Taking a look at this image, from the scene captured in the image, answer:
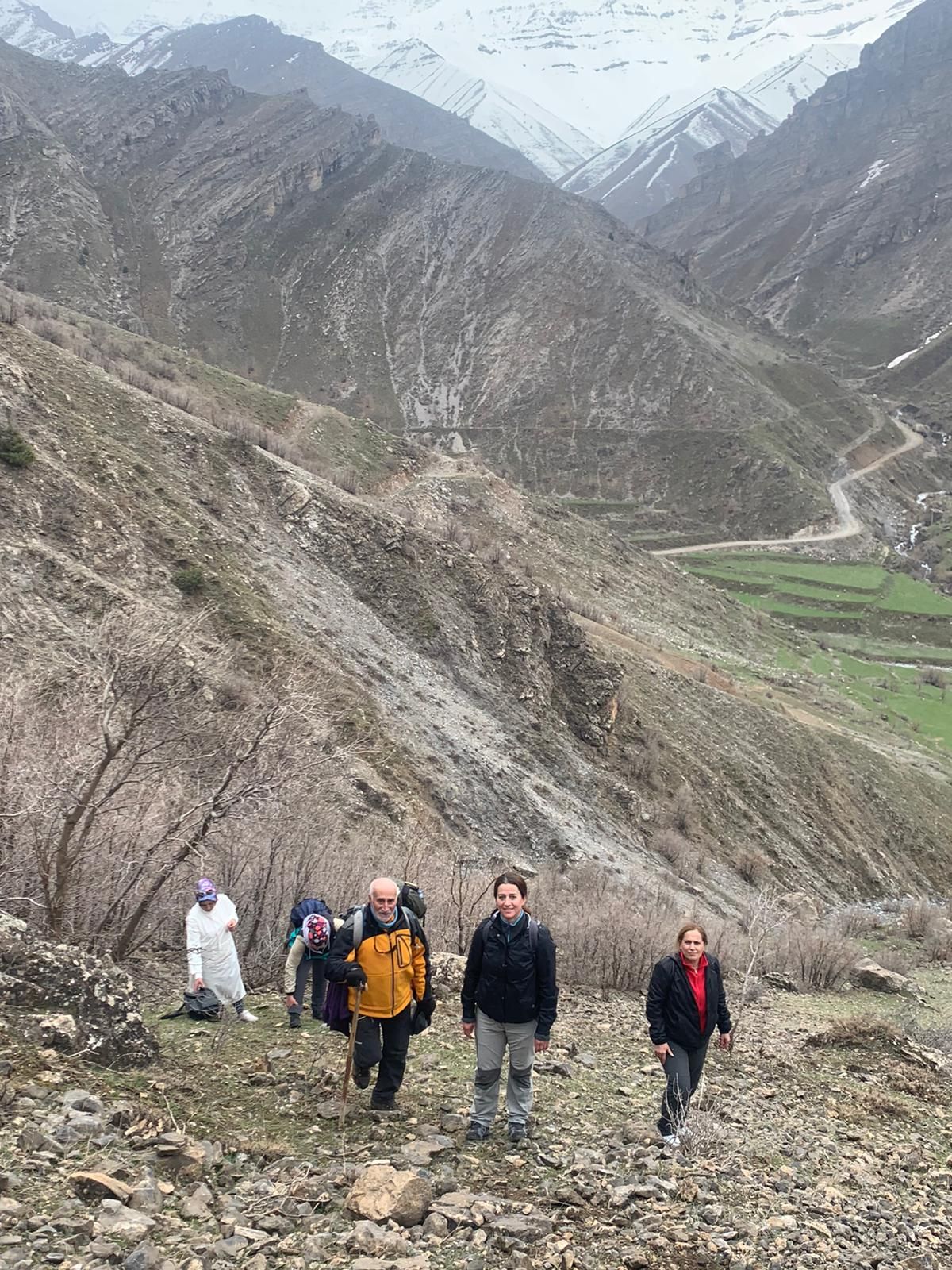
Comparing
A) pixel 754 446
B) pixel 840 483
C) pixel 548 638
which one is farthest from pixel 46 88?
pixel 548 638

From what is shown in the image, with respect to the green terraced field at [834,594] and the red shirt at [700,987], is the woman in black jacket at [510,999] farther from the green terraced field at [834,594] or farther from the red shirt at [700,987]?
the green terraced field at [834,594]

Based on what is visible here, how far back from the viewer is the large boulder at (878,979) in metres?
12.6

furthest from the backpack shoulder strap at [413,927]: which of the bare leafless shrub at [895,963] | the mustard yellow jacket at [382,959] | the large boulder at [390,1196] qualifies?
the bare leafless shrub at [895,963]

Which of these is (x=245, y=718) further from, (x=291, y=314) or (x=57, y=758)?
(x=291, y=314)

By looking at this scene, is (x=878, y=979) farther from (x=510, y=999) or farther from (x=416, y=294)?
(x=416, y=294)

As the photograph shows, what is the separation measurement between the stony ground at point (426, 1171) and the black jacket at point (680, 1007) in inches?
22.3

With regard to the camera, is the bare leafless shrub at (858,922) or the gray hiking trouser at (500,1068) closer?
the gray hiking trouser at (500,1068)

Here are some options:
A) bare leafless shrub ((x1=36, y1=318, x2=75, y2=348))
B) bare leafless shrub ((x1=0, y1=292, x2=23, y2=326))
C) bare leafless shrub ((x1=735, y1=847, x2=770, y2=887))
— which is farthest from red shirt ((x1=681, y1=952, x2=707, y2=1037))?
bare leafless shrub ((x1=36, y1=318, x2=75, y2=348))

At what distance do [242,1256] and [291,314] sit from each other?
404 feet

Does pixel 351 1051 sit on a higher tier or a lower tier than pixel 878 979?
higher

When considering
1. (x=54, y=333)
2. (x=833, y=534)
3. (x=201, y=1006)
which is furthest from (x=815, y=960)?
(x=833, y=534)

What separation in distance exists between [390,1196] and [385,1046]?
1.23m

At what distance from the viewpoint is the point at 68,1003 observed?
5328 millimetres

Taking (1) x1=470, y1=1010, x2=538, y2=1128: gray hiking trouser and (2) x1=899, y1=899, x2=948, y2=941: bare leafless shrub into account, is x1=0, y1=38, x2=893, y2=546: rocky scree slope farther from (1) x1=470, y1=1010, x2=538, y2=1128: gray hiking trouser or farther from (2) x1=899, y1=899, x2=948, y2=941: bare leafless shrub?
(1) x1=470, y1=1010, x2=538, y2=1128: gray hiking trouser
